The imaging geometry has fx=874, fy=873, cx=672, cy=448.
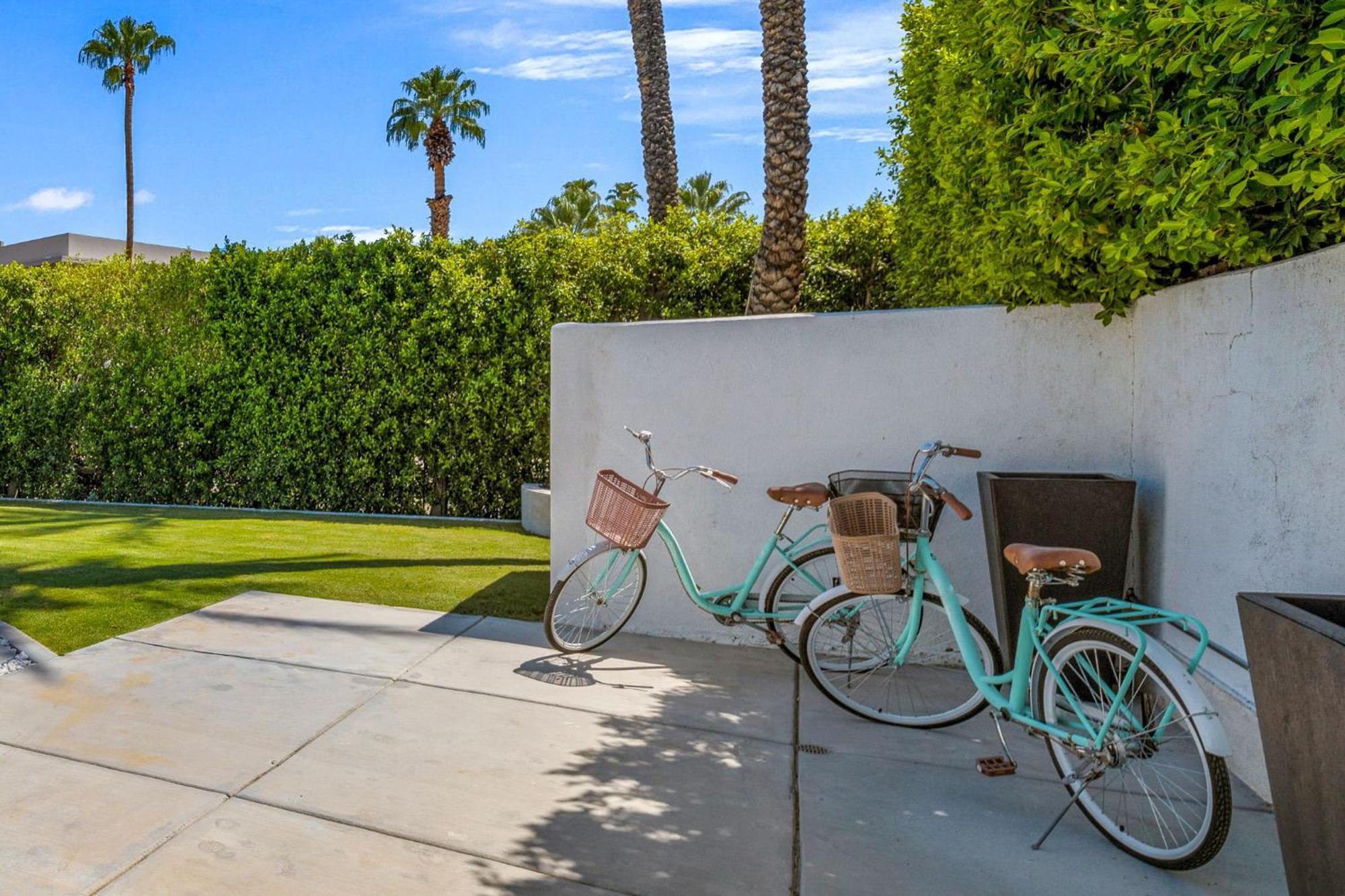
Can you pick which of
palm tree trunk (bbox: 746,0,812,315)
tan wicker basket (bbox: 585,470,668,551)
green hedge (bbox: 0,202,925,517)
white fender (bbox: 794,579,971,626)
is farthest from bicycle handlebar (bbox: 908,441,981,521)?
green hedge (bbox: 0,202,925,517)

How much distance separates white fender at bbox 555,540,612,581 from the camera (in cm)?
501

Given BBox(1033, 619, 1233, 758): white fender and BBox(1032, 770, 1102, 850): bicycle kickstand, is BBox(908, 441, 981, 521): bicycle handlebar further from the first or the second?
BBox(1032, 770, 1102, 850): bicycle kickstand

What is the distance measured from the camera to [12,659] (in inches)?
178

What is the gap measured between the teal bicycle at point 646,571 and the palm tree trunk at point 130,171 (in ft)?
126

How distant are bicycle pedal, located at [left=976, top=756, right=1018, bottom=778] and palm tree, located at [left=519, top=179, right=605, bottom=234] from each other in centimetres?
4098

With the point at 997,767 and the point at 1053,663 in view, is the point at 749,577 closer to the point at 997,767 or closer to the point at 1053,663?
the point at 997,767

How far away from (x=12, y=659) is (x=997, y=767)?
481cm

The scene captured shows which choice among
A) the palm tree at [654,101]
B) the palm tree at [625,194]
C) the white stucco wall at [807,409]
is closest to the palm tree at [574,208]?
the palm tree at [625,194]

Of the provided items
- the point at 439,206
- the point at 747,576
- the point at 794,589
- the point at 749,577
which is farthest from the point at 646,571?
the point at 439,206

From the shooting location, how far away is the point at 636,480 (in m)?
5.72

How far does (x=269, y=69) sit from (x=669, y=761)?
25.3 metres

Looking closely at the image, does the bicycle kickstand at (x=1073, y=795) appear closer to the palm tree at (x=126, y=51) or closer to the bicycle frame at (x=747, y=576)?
the bicycle frame at (x=747, y=576)

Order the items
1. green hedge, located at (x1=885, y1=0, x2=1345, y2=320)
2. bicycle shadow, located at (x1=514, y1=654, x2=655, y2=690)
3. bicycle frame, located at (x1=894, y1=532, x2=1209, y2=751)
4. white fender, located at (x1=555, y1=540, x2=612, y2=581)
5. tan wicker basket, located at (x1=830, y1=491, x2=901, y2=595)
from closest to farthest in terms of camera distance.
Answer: green hedge, located at (x1=885, y1=0, x2=1345, y2=320) < bicycle frame, located at (x1=894, y1=532, x2=1209, y2=751) < tan wicker basket, located at (x1=830, y1=491, x2=901, y2=595) < bicycle shadow, located at (x1=514, y1=654, x2=655, y2=690) < white fender, located at (x1=555, y1=540, x2=612, y2=581)

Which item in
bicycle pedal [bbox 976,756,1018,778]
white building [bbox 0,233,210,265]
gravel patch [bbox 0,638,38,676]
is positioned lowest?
bicycle pedal [bbox 976,756,1018,778]
